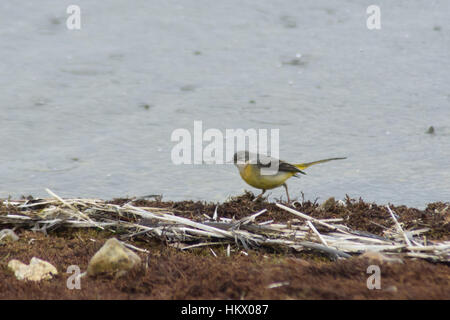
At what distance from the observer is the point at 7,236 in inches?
135

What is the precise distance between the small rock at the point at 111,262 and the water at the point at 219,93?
7.60ft

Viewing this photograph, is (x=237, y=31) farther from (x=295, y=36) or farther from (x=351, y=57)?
(x=351, y=57)

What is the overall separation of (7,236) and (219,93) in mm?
4080

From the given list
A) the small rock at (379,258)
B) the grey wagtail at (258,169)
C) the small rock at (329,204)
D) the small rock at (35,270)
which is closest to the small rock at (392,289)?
the small rock at (379,258)

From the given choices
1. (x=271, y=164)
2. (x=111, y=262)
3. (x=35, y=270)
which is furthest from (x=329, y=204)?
(x=35, y=270)

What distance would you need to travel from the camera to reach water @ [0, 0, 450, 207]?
17.9 feet

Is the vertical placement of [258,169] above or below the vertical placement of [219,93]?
below

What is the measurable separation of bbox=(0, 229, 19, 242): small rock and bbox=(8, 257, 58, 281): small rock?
603mm

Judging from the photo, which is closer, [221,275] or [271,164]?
[221,275]

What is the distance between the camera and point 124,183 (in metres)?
5.34

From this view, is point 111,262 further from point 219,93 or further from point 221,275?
point 219,93

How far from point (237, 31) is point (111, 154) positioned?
3.53m
